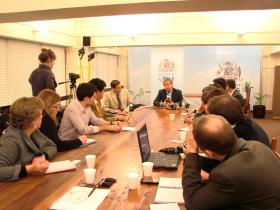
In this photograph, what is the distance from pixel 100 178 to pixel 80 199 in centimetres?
33

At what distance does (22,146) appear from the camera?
2.03 metres

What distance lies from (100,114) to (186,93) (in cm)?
Result: 628

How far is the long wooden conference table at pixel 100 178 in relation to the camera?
1.56 meters

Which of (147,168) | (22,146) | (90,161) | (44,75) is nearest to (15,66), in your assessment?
(44,75)

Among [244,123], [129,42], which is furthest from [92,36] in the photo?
[244,123]

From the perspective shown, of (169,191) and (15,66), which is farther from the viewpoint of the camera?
(15,66)

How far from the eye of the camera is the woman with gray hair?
1.89 metres

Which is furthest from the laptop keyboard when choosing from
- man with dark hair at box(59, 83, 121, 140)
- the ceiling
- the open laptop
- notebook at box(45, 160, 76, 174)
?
the ceiling

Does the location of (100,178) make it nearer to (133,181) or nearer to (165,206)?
(133,181)

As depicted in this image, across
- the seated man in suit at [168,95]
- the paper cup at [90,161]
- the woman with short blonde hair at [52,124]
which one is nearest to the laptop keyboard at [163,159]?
the paper cup at [90,161]

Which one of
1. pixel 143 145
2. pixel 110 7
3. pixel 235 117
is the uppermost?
pixel 110 7

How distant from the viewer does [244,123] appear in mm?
2225

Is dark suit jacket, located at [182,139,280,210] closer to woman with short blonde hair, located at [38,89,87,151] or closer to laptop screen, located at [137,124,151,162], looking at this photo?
laptop screen, located at [137,124,151,162]

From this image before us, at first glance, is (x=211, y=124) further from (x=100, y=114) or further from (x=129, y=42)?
(x=129, y=42)
